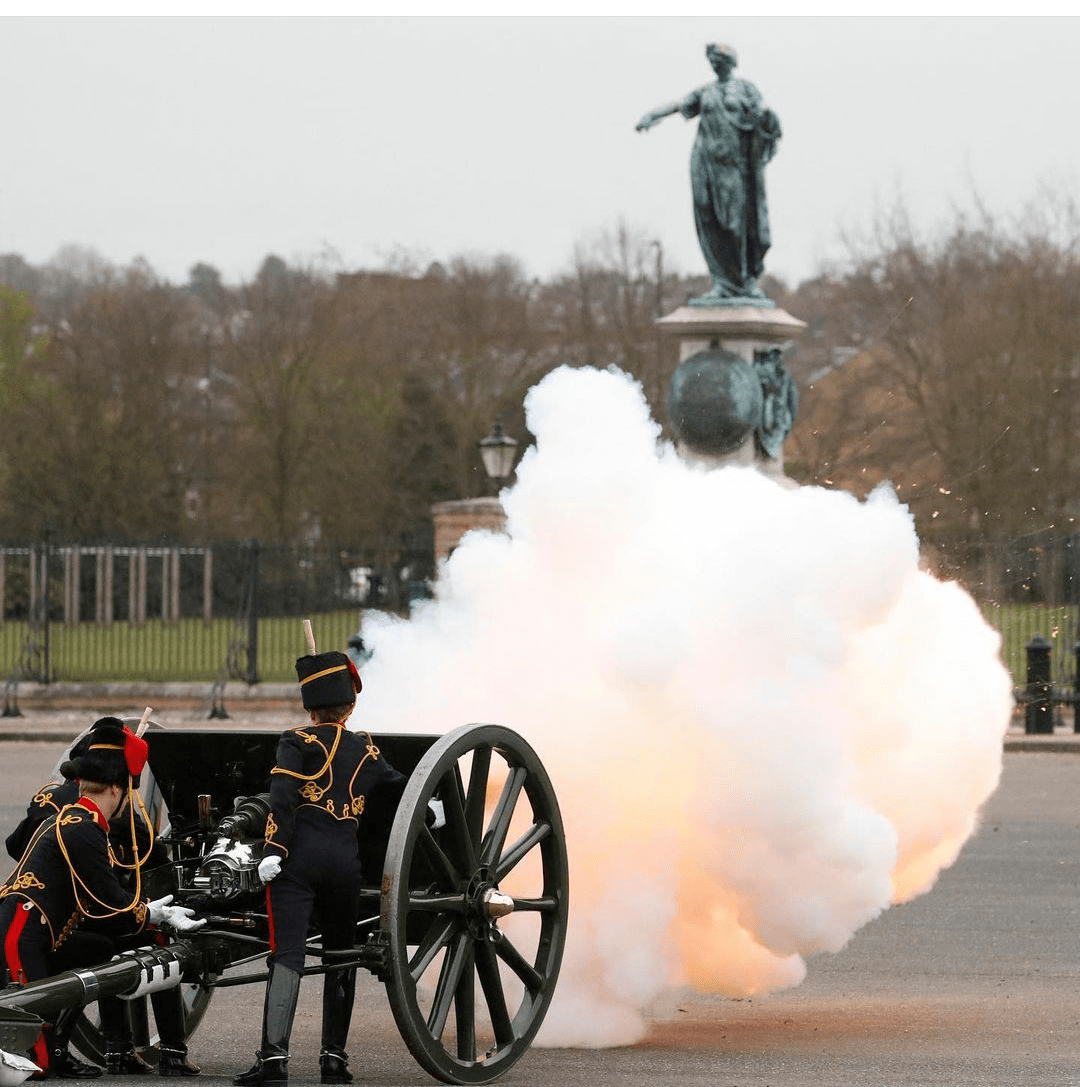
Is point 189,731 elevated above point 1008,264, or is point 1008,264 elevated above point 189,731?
point 1008,264

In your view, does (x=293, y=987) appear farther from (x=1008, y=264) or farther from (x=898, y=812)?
(x=1008, y=264)

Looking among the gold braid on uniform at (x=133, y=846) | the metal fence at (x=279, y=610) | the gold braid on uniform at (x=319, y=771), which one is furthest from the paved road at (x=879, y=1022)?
the metal fence at (x=279, y=610)

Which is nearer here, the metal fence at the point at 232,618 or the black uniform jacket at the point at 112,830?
the black uniform jacket at the point at 112,830

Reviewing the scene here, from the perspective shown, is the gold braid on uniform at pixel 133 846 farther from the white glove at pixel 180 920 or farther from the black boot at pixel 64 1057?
the black boot at pixel 64 1057

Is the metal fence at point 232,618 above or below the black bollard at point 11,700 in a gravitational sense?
above

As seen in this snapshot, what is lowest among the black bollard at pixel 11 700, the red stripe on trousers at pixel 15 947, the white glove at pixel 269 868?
the black bollard at pixel 11 700

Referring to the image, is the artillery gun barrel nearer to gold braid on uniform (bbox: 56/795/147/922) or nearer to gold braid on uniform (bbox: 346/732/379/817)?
gold braid on uniform (bbox: 56/795/147/922)

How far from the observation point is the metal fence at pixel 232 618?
2562 centimetres

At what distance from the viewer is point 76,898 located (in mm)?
6605

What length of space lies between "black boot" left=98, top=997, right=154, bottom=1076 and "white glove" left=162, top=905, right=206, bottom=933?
0.46 meters

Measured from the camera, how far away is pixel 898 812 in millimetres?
8344

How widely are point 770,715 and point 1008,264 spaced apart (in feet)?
113

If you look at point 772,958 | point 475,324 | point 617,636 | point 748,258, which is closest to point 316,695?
point 617,636

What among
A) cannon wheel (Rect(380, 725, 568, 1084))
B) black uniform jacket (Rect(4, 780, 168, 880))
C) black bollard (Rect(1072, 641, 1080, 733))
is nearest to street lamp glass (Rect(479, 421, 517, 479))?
black bollard (Rect(1072, 641, 1080, 733))
